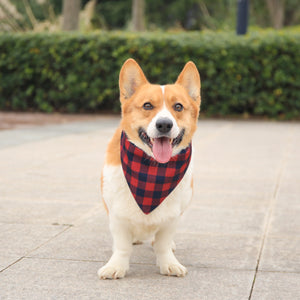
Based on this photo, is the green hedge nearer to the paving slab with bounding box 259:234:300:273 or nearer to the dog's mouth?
the paving slab with bounding box 259:234:300:273

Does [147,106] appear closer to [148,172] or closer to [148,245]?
[148,172]

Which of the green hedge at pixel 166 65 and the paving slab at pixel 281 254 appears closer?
the paving slab at pixel 281 254

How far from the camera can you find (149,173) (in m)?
3.64

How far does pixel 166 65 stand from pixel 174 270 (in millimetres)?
11009

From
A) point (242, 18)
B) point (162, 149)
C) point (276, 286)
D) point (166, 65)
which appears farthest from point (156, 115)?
point (242, 18)

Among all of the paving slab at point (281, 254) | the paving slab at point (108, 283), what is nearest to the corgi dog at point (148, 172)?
the paving slab at point (108, 283)

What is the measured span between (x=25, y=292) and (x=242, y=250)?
65.0 inches

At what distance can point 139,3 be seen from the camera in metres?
23.2

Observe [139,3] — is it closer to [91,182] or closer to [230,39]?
[230,39]

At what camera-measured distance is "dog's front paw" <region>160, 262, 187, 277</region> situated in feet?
11.5

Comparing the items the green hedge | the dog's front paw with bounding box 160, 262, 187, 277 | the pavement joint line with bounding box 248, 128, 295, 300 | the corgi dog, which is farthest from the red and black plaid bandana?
the green hedge

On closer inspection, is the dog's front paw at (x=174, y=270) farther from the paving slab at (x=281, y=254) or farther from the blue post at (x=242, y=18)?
the blue post at (x=242, y=18)

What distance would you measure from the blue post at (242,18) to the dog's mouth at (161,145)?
12091 mm

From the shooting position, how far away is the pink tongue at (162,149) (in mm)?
3416
